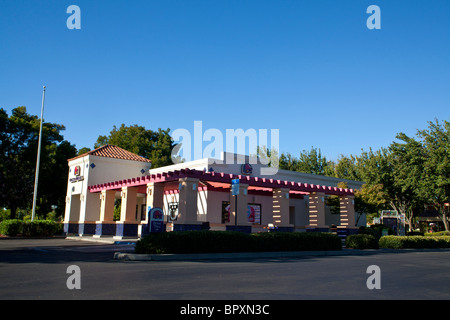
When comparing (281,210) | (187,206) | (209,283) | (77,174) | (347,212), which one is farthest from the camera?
(77,174)

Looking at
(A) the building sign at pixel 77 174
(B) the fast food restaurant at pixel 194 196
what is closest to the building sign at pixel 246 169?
(B) the fast food restaurant at pixel 194 196

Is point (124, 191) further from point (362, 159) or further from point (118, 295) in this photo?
point (362, 159)

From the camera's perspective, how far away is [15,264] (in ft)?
38.5

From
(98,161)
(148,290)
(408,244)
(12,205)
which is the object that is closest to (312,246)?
(408,244)

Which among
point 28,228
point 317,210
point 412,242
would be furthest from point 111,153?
point 412,242

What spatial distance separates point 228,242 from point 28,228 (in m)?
19.6

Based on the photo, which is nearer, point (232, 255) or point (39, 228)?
point (232, 255)

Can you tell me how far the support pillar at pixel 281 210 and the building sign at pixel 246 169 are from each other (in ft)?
12.6

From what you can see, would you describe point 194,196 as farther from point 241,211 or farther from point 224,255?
point 224,255

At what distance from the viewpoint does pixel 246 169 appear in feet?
97.1

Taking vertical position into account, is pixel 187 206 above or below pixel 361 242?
above

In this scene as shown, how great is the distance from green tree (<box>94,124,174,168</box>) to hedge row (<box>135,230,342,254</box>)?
119 ft

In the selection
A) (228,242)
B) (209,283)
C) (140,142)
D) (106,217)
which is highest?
(140,142)

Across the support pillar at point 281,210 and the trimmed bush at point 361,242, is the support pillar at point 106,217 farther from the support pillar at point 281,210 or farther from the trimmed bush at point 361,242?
the trimmed bush at point 361,242
